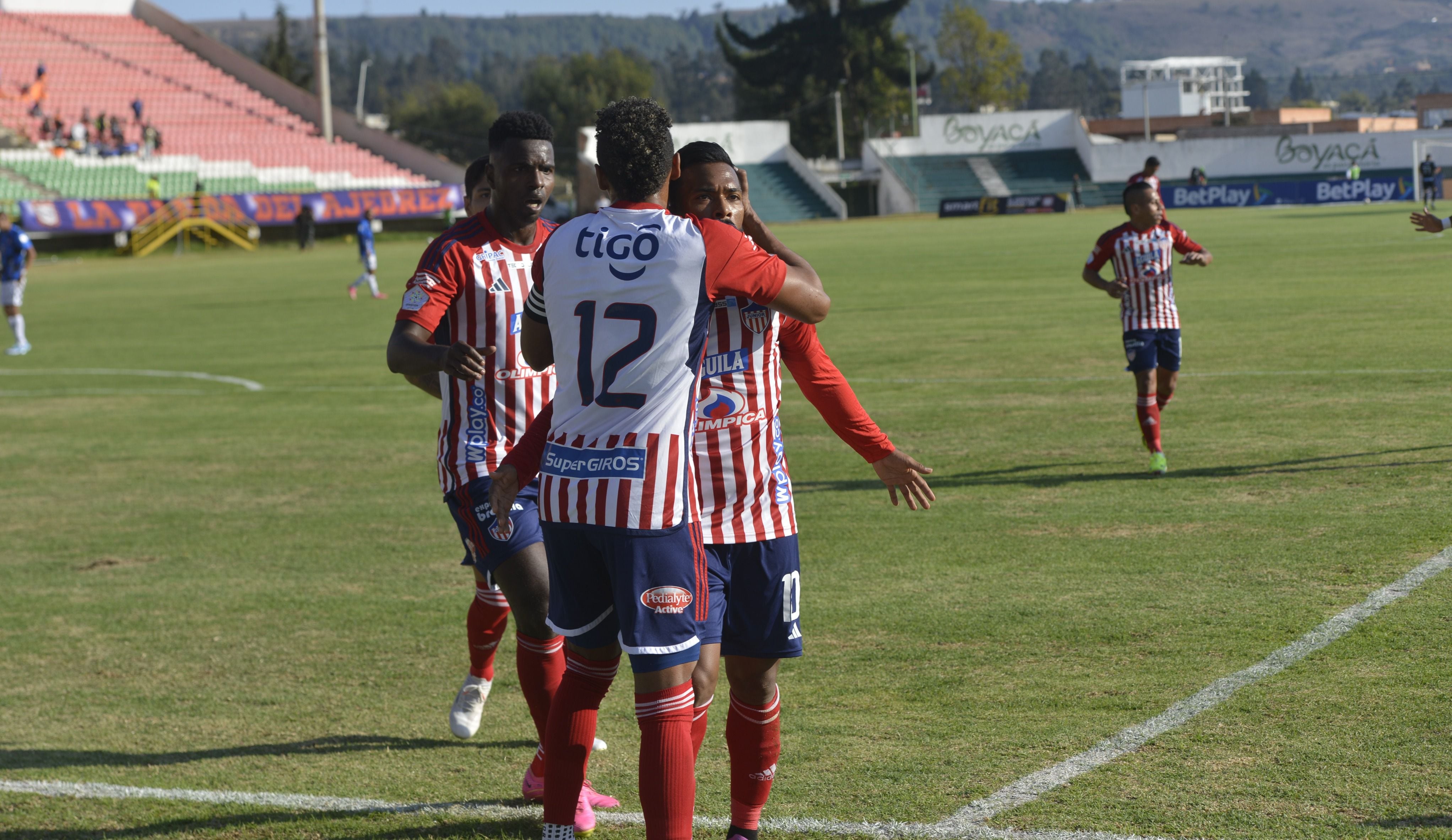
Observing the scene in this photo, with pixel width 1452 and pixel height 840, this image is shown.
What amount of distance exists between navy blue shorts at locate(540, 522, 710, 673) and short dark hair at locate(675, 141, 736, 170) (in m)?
1.12

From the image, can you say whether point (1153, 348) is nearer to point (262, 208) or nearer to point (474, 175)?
point (474, 175)

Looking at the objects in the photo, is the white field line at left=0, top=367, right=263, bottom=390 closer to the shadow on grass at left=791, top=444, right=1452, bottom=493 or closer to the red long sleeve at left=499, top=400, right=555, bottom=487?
the shadow on grass at left=791, top=444, right=1452, bottom=493

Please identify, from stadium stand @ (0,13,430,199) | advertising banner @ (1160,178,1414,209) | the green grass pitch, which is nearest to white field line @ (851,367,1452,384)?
the green grass pitch

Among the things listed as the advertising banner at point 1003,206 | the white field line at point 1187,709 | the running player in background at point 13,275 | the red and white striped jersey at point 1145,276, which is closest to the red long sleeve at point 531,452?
the white field line at point 1187,709

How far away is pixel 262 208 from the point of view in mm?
59062

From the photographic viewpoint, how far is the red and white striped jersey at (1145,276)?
37.2 ft

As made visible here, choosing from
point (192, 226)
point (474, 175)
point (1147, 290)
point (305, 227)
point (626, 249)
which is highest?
point (192, 226)

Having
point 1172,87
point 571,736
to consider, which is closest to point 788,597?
point 571,736

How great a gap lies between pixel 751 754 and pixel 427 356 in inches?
66.8

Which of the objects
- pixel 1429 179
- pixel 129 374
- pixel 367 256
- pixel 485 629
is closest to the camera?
pixel 485 629

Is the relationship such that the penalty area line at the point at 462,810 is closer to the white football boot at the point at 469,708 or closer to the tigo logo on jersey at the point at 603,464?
the white football boot at the point at 469,708

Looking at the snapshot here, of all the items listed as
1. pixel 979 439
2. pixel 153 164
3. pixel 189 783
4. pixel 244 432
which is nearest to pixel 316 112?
pixel 153 164

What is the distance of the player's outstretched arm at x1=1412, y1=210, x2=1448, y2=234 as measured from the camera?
10047mm

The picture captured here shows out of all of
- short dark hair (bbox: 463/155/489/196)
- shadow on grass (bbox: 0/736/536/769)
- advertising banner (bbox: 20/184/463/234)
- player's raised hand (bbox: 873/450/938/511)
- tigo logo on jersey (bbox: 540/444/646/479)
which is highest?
advertising banner (bbox: 20/184/463/234)
